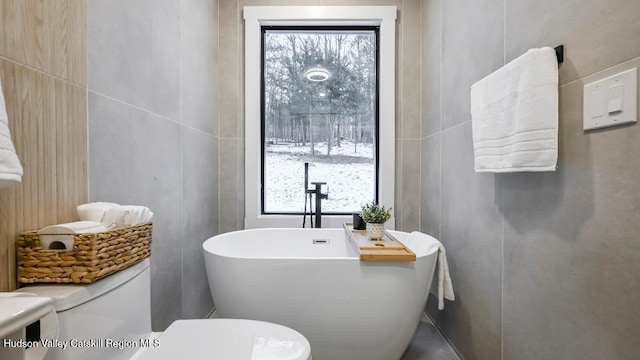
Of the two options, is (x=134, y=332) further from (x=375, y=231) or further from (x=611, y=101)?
(x=611, y=101)

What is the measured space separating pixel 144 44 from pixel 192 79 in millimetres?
476

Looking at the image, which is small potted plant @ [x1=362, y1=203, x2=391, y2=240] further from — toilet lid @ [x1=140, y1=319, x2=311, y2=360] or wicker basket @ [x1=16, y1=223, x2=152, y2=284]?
wicker basket @ [x1=16, y1=223, x2=152, y2=284]

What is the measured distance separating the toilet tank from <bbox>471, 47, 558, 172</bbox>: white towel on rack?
139 centimetres

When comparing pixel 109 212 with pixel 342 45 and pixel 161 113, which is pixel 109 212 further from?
pixel 342 45

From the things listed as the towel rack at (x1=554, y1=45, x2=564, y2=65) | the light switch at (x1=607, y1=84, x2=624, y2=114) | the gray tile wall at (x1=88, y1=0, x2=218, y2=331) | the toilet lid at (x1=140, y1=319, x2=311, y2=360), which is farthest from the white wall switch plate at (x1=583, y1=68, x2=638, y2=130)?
the gray tile wall at (x1=88, y1=0, x2=218, y2=331)

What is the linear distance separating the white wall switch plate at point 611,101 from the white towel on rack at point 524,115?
0.09m

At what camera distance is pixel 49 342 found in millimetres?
584

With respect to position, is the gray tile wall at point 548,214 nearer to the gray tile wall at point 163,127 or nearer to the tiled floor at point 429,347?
the tiled floor at point 429,347

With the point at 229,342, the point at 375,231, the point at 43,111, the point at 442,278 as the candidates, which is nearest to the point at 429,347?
the point at 442,278

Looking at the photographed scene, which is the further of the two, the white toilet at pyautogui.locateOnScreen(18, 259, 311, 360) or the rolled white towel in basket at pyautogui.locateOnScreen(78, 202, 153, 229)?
the rolled white towel in basket at pyautogui.locateOnScreen(78, 202, 153, 229)

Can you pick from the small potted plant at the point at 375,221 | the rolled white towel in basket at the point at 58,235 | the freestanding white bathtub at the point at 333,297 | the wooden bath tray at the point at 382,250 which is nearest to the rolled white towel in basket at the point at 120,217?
the rolled white towel in basket at the point at 58,235

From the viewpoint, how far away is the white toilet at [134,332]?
2.27 ft

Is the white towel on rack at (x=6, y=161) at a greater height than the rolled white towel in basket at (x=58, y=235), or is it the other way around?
the white towel on rack at (x=6, y=161)

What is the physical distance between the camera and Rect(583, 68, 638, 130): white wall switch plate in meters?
0.72
